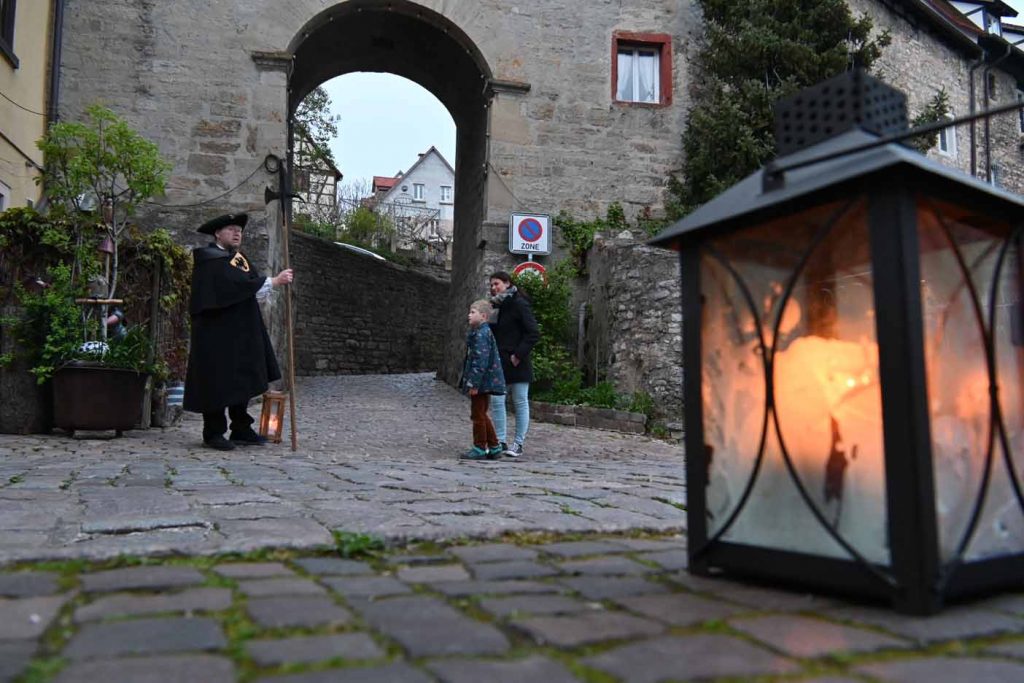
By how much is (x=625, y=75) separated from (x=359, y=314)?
30.2 ft

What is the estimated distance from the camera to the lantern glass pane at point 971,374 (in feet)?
6.33

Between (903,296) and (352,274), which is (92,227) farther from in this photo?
(352,274)

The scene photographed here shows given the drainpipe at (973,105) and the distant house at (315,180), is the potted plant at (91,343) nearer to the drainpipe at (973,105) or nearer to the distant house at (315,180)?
the distant house at (315,180)

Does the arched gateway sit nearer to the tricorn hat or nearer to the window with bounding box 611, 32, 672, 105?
the window with bounding box 611, 32, 672, 105

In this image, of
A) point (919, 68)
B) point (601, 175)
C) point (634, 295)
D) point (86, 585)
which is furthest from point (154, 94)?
point (919, 68)

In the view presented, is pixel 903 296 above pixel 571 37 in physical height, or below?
below

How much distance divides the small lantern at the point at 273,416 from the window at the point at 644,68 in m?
9.20

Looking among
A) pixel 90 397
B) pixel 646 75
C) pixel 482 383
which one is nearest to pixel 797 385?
pixel 482 383

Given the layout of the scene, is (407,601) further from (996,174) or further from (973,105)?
(996,174)

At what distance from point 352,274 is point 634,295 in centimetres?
1171

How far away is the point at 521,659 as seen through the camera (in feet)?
5.11

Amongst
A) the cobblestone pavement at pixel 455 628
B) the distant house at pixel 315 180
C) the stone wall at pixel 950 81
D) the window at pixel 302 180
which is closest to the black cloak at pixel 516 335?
the cobblestone pavement at pixel 455 628

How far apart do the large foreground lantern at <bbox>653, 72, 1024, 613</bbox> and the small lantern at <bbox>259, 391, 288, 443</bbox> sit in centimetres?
572

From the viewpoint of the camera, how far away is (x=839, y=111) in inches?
85.1
